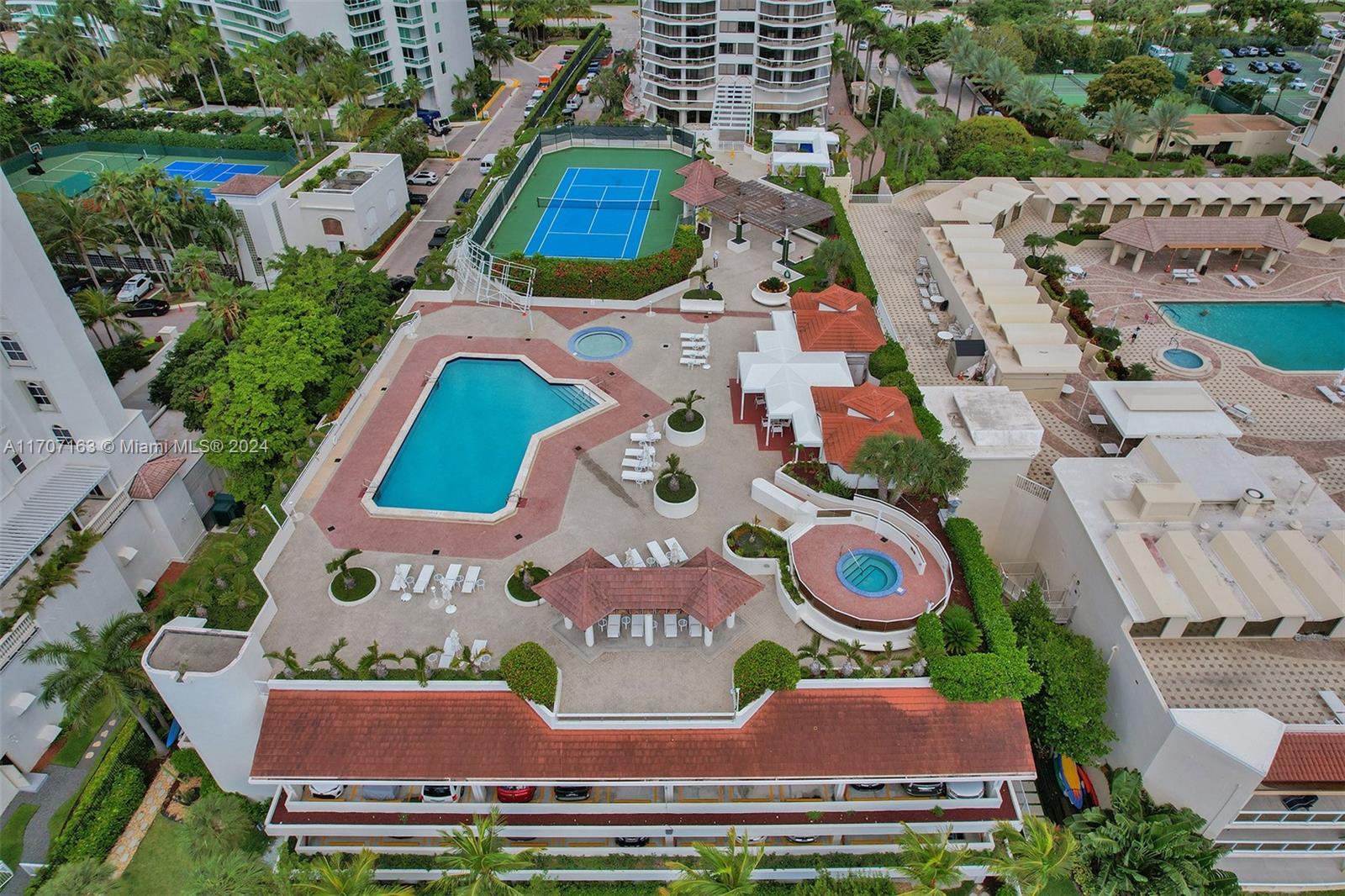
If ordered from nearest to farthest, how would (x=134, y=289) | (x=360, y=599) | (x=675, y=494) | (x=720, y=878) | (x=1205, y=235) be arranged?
(x=720, y=878), (x=360, y=599), (x=675, y=494), (x=1205, y=235), (x=134, y=289)

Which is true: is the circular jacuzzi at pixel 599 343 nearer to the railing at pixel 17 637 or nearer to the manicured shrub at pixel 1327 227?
the railing at pixel 17 637

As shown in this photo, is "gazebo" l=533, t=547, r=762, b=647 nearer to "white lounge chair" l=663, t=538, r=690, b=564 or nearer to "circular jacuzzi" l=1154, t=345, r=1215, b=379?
"white lounge chair" l=663, t=538, r=690, b=564

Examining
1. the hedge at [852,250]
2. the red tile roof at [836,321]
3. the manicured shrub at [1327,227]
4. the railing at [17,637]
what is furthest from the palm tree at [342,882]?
the manicured shrub at [1327,227]

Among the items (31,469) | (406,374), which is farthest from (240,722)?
(406,374)

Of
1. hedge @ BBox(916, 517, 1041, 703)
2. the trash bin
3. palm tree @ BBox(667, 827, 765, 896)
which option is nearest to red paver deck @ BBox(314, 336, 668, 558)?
the trash bin

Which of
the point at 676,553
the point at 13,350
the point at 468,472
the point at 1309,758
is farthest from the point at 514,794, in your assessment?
the point at 13,350

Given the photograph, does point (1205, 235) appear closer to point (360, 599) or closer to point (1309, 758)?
point (1309, 758)
